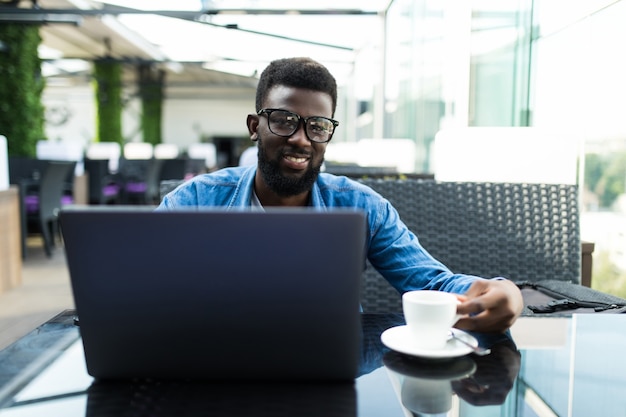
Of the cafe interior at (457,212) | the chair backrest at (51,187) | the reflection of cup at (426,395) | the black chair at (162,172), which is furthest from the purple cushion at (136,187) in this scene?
the reflection of cup at (426,395)

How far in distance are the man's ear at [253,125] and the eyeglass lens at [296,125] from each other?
0.43ft

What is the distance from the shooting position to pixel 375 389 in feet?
2.09

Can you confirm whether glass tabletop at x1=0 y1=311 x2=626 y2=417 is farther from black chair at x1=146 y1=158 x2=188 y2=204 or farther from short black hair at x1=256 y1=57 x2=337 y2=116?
black chair at x1=146 y1=158 x2=188 y2=204

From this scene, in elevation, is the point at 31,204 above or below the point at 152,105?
below

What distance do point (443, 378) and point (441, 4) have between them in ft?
17.7

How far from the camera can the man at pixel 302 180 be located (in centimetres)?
114

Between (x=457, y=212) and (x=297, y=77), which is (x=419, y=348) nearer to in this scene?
(x=297, y=77)

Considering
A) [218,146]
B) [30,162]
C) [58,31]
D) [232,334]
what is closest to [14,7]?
[30,162]

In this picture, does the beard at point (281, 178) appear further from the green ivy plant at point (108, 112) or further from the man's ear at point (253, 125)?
the green ivy plant at point (108, 112)

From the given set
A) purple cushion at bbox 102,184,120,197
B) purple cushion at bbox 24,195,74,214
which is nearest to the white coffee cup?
purple cushion at bbox 24,195,74,214

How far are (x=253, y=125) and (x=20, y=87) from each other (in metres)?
7.77

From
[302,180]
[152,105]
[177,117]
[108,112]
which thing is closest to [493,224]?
[302,180]

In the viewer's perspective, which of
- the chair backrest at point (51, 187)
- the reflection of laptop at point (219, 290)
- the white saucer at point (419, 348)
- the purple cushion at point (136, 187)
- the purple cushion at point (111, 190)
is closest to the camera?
the reflection of laptop at point (219, 290)

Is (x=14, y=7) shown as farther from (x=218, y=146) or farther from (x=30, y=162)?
(x=218, y=146)
